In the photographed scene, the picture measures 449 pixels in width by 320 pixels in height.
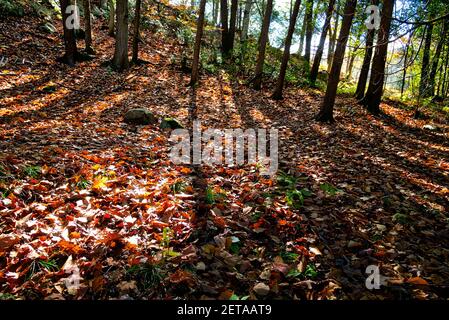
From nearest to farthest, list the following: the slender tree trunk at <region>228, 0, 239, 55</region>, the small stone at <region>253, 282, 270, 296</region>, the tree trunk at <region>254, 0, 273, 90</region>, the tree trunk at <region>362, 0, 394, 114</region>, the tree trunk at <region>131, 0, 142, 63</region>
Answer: the small stone at <region>253, 282, 270, 296</region> → the tree trunk at <region>362, 0, 394, 114</region> → the tree trunk at <region>254, 0, 273, 90</region> → the tree trunk at <region>131, 0, 142, 63</region> → the slender tree trunk at <region>228, 0, 239, 55</region>

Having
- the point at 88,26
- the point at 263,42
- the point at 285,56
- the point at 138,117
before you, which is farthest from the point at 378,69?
the point at 88,26

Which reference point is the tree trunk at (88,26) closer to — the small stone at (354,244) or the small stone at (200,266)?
the small stone at (200,266)

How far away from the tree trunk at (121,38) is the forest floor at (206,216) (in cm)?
554

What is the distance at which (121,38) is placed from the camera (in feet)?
42.3

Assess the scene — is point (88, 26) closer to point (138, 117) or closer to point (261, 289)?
point (138, 117)

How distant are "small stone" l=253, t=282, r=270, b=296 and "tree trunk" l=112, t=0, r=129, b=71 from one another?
1268 cm

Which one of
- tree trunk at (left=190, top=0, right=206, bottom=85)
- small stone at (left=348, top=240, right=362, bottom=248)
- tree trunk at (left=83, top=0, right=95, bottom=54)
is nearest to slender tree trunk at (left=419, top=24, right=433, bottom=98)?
small stone at (left=348, top=240, right=362, bottom=248)

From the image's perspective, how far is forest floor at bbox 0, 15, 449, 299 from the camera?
290cm

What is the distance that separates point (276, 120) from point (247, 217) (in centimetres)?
672

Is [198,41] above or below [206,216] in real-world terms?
above

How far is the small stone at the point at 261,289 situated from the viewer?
2838 millimetres

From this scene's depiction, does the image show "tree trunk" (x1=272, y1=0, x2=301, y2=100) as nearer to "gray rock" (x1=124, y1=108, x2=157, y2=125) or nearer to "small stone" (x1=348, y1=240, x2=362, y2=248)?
"gray rock" (x1=124, y1=108, x2=157, y2=125)

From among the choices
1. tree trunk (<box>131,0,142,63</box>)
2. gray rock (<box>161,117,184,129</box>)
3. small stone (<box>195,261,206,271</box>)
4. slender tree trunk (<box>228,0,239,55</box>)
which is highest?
slender tree trunk (<box>228,0,239,55</box>)

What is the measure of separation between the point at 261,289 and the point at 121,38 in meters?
A: 12.9
